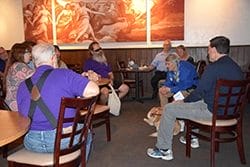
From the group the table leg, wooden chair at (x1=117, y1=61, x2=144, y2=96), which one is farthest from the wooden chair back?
wooden chair at (x1=117, y1=61, x2=144, y2=96)

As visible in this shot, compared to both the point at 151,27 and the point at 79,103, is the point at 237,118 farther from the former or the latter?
the point at 151,27

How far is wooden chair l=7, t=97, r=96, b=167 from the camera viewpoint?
7.16ft

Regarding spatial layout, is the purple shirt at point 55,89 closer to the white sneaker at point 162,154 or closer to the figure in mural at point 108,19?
the white sneaker at point 162,154

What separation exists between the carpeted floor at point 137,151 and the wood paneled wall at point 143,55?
2.57 meters

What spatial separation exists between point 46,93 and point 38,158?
0.46 m

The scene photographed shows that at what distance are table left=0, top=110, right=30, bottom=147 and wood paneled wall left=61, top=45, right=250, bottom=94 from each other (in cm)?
534

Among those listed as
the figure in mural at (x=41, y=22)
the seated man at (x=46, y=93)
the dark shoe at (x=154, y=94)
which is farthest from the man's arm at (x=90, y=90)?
the figure in mural at (x=41, y=22)

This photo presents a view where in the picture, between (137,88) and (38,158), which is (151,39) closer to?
(137,88)

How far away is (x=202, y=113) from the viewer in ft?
11.3

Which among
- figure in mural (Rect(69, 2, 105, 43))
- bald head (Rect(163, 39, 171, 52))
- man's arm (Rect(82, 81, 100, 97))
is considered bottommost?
man's arm (Rect(82, 81, 100, 97))

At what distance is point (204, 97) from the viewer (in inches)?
137

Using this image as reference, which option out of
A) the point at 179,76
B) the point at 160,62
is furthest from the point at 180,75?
the point at 160,62

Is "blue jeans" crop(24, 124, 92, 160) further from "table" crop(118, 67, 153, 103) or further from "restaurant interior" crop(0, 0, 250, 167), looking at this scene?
"table" crop(118, 67, 153, 103)

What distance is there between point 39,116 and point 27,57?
1.55 metres
